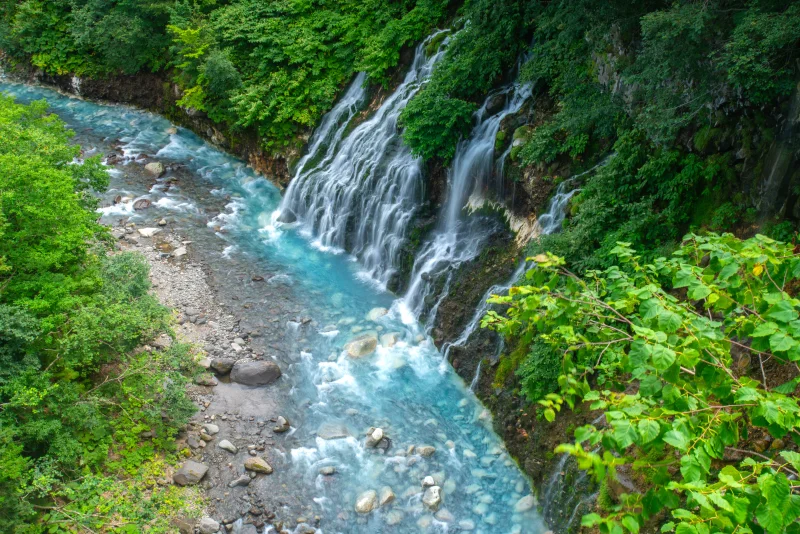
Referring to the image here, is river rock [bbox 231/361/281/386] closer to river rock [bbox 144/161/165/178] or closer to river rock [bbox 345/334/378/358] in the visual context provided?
river rock [bbox 345/334/378/358]

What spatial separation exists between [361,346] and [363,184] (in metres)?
5.71

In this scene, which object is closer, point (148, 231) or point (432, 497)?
point (432, 497)

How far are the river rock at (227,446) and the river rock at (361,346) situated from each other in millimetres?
3508

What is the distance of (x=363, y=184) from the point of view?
17234 mm

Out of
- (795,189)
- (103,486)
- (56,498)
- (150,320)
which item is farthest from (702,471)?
(150,320)

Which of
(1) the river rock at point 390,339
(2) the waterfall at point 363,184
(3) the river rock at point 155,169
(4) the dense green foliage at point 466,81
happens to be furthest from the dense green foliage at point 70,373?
(3) the river rock at point 155,169

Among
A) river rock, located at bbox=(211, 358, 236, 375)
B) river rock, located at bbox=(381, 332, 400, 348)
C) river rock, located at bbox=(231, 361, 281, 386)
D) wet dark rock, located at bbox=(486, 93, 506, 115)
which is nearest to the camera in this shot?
river rock, located at bbox=(231, 361, 281, 386)

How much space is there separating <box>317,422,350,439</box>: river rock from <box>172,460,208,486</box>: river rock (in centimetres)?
223

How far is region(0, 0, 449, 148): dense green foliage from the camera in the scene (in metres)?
19.7

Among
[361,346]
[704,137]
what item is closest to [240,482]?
[361,346]

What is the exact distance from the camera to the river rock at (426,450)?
10.9 meters

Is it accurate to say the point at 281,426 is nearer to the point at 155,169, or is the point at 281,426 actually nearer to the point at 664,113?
the point at 664,113

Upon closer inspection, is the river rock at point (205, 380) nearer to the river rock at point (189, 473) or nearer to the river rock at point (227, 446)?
the river rock at point (227, 446)

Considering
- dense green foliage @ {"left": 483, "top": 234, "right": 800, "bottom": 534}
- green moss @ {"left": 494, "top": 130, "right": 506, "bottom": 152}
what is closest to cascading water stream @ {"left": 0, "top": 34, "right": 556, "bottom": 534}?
green moss @ {"left": 494, "top": 130, "right": 506, "bottom": 152}
